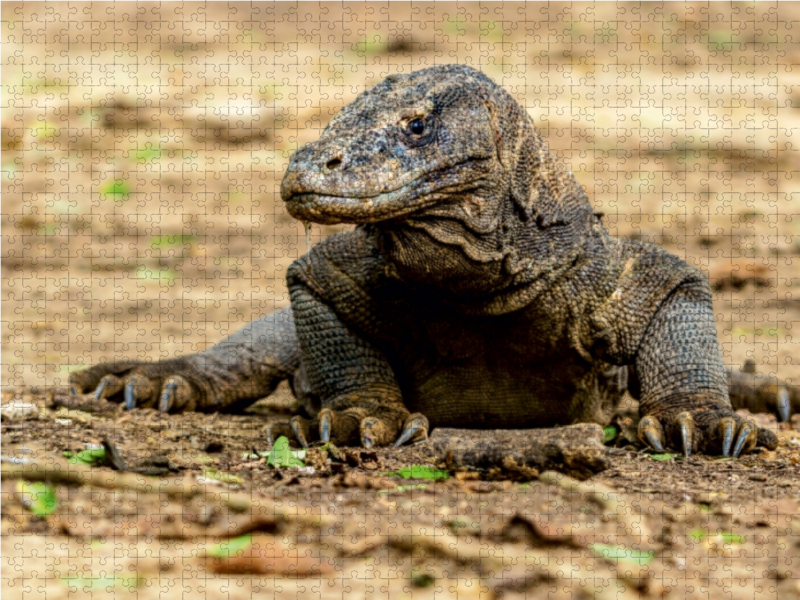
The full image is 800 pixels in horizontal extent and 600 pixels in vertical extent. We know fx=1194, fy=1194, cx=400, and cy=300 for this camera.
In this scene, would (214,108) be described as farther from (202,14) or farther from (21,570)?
(21,570)

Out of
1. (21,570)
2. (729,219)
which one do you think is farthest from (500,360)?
(729,219)

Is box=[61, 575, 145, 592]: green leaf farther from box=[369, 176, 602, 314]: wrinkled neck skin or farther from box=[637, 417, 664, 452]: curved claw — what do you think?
box=[637, 417, 664, 452]: curved claw

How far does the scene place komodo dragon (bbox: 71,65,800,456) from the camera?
4.80 metres

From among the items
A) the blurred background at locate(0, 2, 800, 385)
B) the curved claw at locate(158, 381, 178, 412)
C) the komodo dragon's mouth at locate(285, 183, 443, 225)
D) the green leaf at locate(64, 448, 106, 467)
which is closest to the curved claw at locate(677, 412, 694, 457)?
the komodo dragon's mouth at locate(285, 183, 443, 225)

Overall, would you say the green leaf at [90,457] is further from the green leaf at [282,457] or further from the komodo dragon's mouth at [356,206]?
the komodo dragon's mouth at [356,206]

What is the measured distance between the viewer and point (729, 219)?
43.9ft

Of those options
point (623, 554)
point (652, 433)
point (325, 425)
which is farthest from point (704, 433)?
point (623, 554)

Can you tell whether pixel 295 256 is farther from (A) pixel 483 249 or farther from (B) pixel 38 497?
(B) pixel 38 497

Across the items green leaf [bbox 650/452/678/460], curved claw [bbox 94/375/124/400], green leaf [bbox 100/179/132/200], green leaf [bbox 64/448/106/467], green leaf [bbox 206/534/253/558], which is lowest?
green leaf [bbox 206/534/253/558]

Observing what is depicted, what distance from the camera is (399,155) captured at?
4.73 meters

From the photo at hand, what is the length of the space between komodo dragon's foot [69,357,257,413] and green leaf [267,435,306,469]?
1760 mm

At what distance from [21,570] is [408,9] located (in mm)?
14209

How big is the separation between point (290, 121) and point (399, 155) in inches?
408

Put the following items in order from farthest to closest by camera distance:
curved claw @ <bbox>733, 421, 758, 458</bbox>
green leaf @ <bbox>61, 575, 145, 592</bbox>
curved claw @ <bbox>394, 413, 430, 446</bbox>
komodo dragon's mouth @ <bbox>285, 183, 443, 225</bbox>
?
curved claw @ <bbox>394, 413, 430, 446</bbox>
curved claw @ <bbox>733, 421, 758, 458</bbox>
komodo dragon's mouth @ <bbox>285, 183, 443, 225</bbox>
green leaf @ <bbox>61, 575, 145, 592</bbox>
